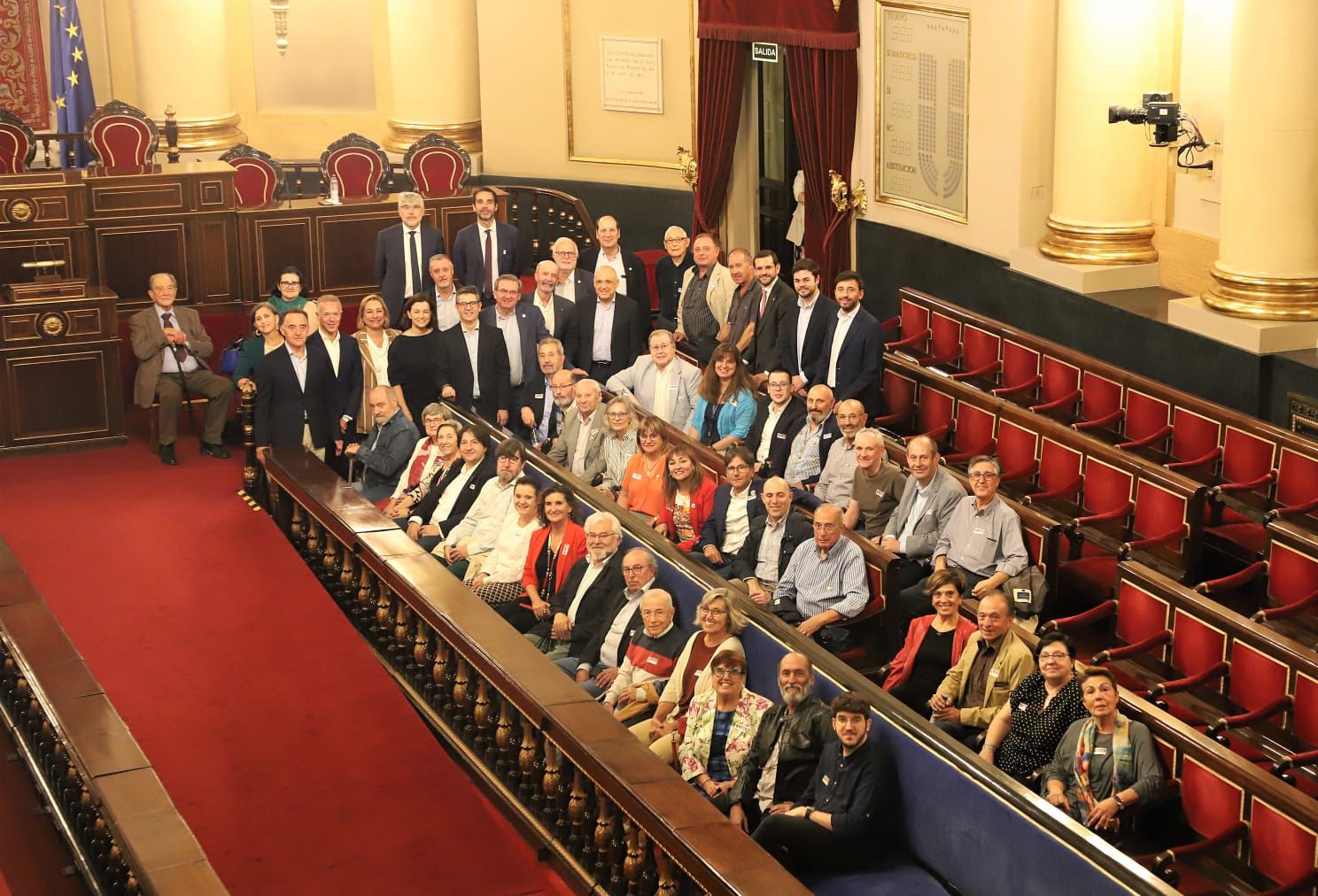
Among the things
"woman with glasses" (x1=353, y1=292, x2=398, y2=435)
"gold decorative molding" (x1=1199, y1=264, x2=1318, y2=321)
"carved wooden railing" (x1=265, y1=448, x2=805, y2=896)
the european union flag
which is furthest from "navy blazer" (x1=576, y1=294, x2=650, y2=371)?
the european union flag

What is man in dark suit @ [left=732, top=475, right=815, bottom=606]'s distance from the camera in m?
6.82

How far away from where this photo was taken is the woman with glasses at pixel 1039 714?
5352mm

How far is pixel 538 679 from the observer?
5.45 meters

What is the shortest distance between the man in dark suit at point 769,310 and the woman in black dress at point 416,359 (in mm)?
1644

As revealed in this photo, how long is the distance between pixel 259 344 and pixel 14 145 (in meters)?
3.16

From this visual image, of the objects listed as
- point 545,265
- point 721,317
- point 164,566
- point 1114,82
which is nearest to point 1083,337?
point 1114,82

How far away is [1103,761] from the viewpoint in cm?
513

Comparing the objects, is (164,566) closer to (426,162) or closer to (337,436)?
(337,436)

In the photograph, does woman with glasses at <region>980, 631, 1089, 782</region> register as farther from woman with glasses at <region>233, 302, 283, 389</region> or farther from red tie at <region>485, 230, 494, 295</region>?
red tie at <region>485, 230, 494, 295</region>

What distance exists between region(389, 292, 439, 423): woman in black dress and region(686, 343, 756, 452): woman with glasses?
5.04 feet

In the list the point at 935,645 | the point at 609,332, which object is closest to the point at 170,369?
the point at 609,332

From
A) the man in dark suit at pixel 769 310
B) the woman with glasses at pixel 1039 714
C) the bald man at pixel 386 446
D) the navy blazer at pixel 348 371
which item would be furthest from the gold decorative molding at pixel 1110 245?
the woman with glasses at pixel 1039 714

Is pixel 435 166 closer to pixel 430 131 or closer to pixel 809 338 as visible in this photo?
pixel 430 131

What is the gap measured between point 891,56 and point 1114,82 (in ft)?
6.21
